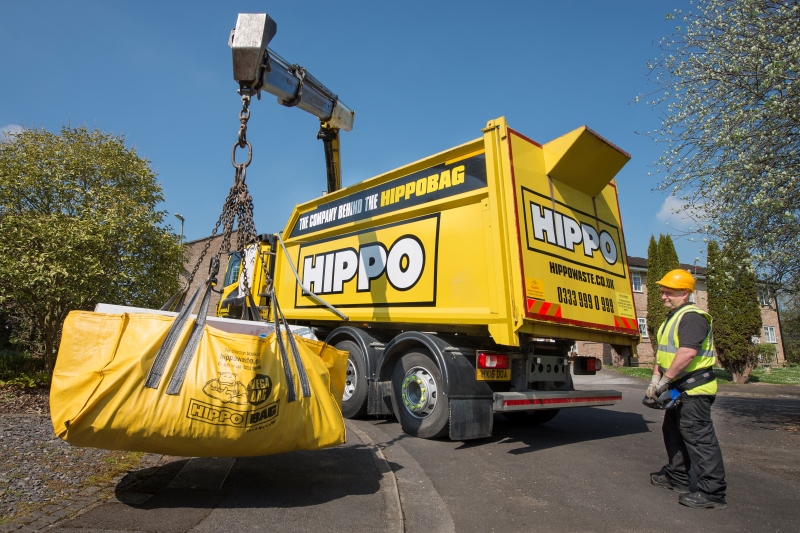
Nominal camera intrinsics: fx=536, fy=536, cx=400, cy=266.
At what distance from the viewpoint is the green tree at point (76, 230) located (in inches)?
343

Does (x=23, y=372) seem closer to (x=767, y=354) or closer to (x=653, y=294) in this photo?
(x=653, y=294)

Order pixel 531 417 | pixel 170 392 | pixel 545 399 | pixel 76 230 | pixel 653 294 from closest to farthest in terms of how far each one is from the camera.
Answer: pixel 170 392 < pixel 545 399 < pixel 531 417 < pixel 76 230 < pixel 653 294

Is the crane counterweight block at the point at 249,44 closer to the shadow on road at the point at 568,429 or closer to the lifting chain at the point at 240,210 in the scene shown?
the lifting chain at the point at 240,210

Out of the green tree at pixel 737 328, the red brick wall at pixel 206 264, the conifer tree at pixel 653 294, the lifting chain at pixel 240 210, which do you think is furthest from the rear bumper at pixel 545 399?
the conifer tree at pixel 653 294

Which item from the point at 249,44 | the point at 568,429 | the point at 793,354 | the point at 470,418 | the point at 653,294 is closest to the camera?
the point at 249,44

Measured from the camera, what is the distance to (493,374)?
563 centimetres

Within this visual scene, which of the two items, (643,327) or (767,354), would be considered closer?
(643,327)

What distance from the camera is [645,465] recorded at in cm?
504

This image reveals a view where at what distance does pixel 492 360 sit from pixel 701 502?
225cm

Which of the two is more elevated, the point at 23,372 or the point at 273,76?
the point at 273,76

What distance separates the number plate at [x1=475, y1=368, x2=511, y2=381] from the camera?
5.52m

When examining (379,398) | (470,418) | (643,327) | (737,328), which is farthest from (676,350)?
(643,327)

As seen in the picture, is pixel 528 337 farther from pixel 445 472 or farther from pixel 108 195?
pixel 108 195

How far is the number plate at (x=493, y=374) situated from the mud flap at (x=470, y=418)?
0.90 ft
